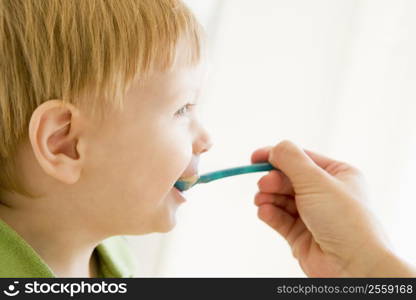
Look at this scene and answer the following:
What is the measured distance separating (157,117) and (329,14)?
59 centimetres

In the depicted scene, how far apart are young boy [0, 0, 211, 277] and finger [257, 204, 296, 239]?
0.70 feet

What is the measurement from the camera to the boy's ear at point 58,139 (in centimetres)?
71

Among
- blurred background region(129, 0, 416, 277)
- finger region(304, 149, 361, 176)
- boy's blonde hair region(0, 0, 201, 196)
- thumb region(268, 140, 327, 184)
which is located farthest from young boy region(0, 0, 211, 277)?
blurred background region(129, 0, 416, 277)

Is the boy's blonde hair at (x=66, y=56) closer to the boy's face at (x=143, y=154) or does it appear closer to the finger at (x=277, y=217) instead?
the boy's face at (x=143, y=154)

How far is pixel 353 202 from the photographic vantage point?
85cm

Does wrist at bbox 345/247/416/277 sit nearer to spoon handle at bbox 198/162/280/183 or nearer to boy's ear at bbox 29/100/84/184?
spoon handle at bbox 198/162/280/183

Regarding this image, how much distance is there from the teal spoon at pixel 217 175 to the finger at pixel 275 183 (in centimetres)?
2

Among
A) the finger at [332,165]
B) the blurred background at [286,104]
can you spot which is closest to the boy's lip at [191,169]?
the finger at [332,165]

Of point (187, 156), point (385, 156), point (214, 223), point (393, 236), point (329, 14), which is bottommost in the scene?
point (214, 223)

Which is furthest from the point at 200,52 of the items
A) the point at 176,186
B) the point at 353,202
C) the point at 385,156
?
the point at 385,156

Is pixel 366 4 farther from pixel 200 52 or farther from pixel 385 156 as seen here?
pixel 200 52

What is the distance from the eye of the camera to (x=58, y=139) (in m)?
0.74

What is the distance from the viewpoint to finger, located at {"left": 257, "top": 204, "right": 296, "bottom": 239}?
3.24 feet

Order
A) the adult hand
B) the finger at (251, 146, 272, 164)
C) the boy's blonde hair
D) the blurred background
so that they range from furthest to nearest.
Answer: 1. the blurred background
2. the finger at (251, 146, 272, 164)
3. the adult hand
4. the boy's blonde hair
